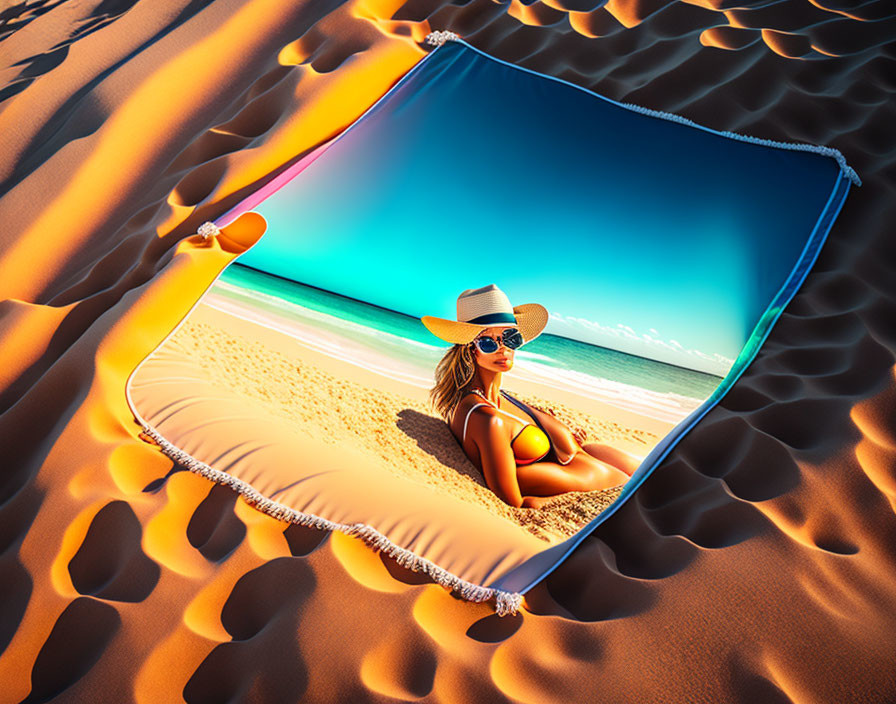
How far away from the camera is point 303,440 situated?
1.56 m

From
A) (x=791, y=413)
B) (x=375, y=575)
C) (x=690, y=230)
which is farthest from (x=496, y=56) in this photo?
(x=375, y=575)

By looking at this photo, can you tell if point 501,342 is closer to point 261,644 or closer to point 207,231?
point 261,644

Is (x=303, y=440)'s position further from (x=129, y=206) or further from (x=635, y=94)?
(x=635, y=94)

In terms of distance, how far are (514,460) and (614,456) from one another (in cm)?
27

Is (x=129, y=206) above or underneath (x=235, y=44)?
underneath

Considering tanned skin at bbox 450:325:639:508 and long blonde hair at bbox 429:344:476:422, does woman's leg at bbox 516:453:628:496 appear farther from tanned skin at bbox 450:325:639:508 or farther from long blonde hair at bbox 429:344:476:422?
long blonde hair at bbox 429:344:476:422

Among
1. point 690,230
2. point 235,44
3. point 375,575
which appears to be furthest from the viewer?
point 235,44

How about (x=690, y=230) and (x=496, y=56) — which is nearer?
(x=690, y=230)

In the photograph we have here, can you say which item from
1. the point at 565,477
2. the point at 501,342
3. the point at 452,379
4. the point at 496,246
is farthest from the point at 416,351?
the point at 565,477

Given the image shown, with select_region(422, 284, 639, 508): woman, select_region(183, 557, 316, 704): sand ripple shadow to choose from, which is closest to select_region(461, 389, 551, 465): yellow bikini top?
select_region(422, 284, 639, 508): woman

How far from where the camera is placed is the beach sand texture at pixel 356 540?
108 cm

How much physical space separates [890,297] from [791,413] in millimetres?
584

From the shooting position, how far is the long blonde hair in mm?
1666

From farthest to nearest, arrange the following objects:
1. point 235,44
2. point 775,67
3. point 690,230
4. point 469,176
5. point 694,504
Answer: point 235,44, point 775,67, point 469,176, point 690,230, point 694,504
